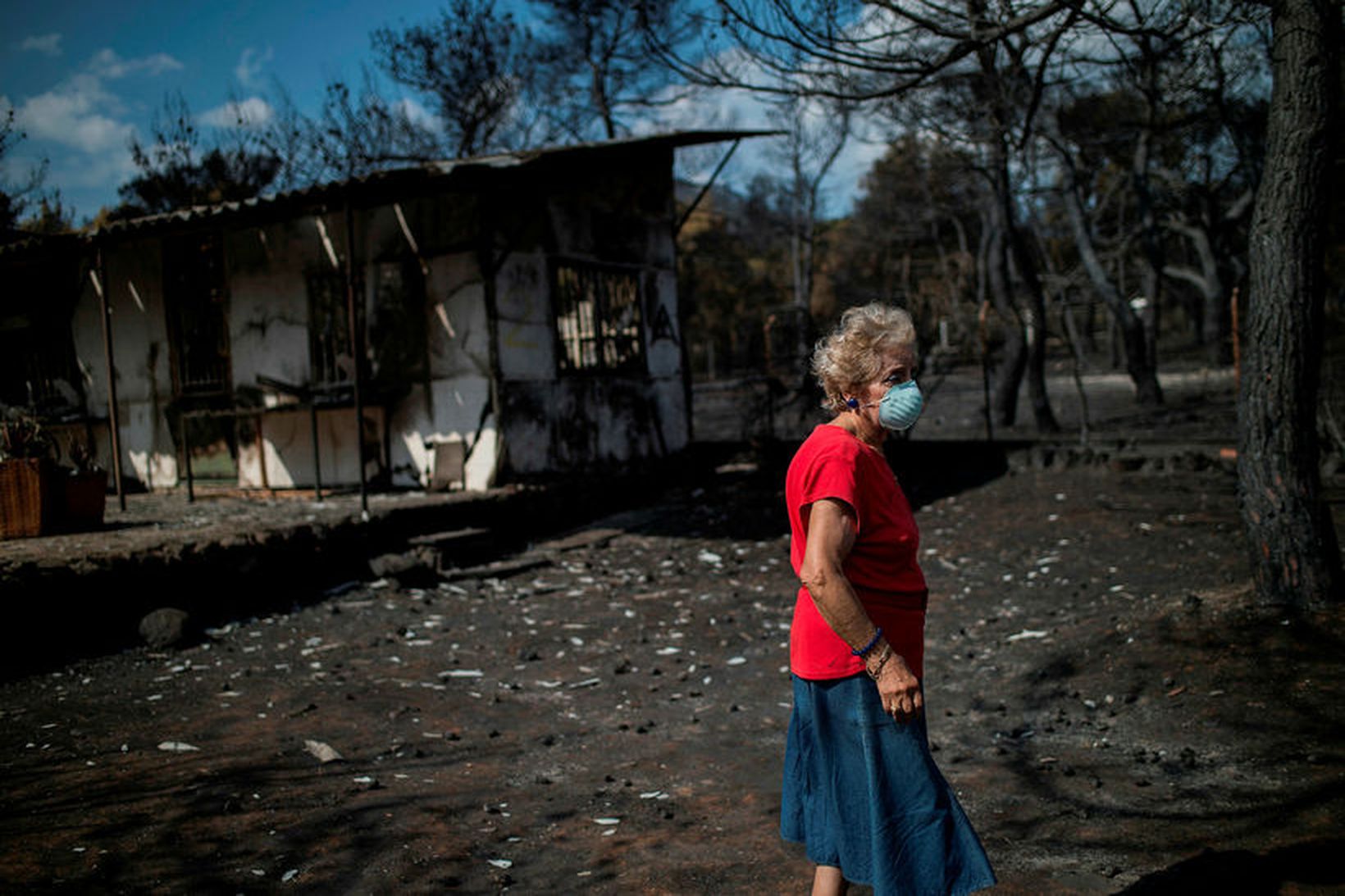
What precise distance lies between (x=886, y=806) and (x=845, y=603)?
0.51 meters

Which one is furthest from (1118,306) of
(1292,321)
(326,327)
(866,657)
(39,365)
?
(39,365)

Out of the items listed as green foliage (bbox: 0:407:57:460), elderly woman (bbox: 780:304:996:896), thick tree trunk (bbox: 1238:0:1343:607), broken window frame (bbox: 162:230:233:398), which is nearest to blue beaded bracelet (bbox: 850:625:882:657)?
elderly woman (bbox: 780:304:996:896)

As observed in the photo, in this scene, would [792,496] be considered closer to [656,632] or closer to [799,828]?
[799,828]

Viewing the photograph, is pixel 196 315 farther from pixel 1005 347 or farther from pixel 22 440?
pixel 1005 347

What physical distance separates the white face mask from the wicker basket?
7.57m

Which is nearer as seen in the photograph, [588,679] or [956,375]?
[588,679]

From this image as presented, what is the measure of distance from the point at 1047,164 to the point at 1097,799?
64.2 feet

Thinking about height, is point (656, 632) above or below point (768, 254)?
below

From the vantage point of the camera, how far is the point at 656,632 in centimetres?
684

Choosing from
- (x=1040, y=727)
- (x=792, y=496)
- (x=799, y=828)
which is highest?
(x=792, y=496)

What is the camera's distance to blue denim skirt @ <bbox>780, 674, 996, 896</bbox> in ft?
7.24

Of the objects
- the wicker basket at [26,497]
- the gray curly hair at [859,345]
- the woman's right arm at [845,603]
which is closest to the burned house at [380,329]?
the wicker basket at [26,497]

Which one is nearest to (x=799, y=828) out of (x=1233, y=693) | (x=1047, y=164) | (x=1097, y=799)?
(x=1097, y=799)

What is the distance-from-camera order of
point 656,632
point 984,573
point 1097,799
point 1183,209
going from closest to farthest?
point 1097,799
point 656,632
point 984,573
point 1183,209
